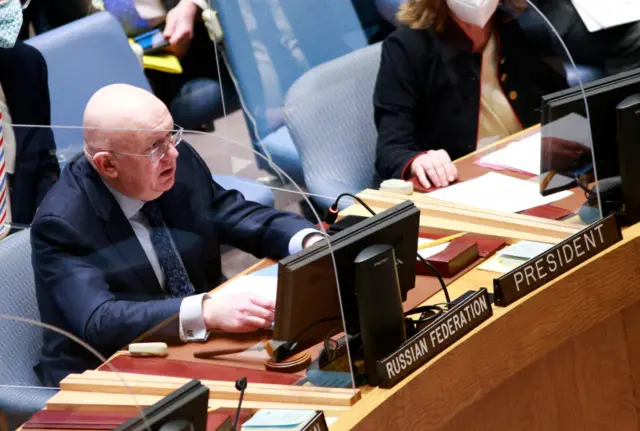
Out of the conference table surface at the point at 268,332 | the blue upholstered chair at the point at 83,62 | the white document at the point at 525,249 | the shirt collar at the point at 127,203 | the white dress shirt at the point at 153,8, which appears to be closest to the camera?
the conference table surface at the point at 268,332

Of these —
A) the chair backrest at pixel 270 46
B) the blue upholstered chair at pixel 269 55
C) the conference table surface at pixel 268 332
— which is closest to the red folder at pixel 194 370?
the conference table surface at pixel 268 332

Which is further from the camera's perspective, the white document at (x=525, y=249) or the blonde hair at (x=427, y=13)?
the blonde hair at (x=427, y=13)

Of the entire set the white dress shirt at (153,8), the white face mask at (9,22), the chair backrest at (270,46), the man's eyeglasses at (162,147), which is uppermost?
the white face mask at (9,22)

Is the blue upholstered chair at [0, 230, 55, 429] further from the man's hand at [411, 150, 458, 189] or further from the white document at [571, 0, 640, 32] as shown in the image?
the white document at [571, 0, 640, 32]

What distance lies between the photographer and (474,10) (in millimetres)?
2512

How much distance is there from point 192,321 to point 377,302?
351mm

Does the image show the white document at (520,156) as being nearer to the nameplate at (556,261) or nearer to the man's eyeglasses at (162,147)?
the nameplate at (556,261)

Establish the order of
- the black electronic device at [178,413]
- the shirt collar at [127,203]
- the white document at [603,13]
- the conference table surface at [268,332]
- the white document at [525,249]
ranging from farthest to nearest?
the white document at [603,13], the white document at [525,249], the shirt collar at [127,203], the conference table surface at [268,332], the black electronic device at [178,413]

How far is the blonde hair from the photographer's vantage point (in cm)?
254

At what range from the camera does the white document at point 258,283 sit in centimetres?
175

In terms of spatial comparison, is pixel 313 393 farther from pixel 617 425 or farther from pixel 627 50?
pixel 627 50

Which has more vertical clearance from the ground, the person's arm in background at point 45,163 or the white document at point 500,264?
the person's arm in background at point 45,163

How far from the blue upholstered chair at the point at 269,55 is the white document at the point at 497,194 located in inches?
32.3

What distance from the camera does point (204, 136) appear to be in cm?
180
